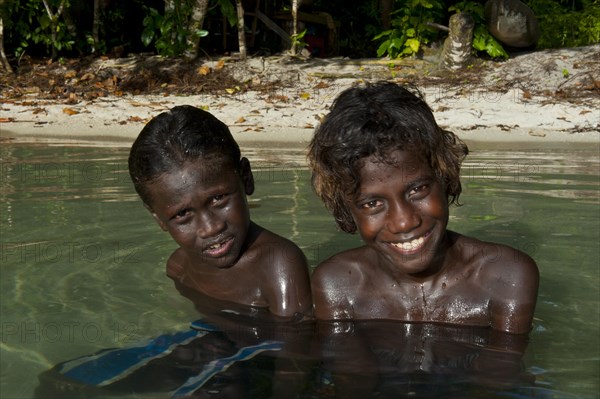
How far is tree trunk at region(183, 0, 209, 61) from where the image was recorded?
476 inches

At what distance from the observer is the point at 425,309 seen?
12.1 feet

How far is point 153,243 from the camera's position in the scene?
5336 millimetres

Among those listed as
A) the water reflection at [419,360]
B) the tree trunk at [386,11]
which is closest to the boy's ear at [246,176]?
the water reflection at [419,360]

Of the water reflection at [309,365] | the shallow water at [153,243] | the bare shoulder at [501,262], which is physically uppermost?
the bare shoulder at [501,262]

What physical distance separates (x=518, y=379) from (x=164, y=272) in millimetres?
2241

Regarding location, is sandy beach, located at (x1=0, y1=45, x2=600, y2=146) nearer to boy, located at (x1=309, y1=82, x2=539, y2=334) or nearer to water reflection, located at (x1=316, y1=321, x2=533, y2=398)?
boy, located at (x1=309, y1=82, x2=539, y2=334)

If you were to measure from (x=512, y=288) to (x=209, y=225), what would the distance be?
1323 mm

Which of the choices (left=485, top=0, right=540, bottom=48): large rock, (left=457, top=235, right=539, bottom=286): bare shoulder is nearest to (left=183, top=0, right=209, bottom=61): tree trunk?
(left=485, top=0, right=540, bottom=48): large rock

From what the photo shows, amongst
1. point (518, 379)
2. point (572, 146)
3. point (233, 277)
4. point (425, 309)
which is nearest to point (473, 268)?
point (425, 309)

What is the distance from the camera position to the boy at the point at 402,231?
3.27 metres

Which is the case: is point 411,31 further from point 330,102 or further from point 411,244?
point 411,244

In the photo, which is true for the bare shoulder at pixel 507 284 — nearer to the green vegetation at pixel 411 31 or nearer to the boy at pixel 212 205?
the boy at pixel 212 205

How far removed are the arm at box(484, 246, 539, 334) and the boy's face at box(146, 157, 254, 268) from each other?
1.15m

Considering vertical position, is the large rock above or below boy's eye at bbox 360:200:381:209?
below
